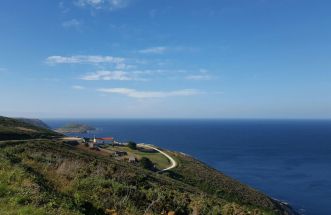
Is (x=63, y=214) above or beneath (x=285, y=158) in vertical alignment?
above

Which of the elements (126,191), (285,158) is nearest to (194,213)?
(126,191)

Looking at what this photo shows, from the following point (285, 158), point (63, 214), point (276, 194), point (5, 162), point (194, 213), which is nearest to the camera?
point (63, 214)

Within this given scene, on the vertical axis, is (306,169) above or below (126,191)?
below

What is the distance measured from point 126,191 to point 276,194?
204 ft

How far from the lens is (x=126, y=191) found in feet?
46.0

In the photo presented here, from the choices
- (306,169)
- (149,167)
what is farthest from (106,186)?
(306,169)

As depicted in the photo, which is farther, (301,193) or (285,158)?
(285,158)

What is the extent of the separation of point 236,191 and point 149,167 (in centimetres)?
1332

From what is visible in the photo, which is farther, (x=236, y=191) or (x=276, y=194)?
(x=276, y=194)

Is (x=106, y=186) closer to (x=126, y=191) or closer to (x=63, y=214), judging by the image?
(x=126, y=191)

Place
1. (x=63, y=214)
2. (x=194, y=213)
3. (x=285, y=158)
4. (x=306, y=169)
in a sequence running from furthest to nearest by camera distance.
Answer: (x=285, y=158) → (x=306, y=169) → (x=194, y=213) → (x=63, y=214)

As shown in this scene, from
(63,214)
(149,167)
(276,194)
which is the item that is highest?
(63,214)

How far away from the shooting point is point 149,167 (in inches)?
2211

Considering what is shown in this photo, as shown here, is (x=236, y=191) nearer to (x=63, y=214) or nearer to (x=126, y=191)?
(x=126, y=191)
